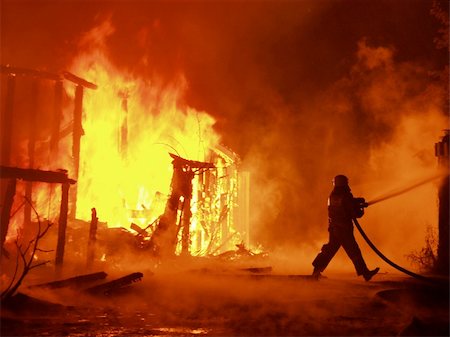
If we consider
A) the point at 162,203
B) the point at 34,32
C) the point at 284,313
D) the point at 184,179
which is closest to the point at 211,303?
the point at 284,313

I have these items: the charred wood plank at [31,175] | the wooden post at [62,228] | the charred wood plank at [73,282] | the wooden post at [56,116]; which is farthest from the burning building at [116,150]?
the charred wood plank at [73,282]

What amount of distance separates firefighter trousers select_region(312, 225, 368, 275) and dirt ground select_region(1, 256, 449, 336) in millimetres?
319

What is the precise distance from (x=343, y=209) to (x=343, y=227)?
1.06 ft

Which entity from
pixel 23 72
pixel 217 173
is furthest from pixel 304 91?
pixel 23 72

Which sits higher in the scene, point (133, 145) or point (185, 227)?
point (133, 145)

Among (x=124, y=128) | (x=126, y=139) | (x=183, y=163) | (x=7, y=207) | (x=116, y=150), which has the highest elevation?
(x=124, y=128)

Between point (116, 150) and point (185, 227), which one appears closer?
point (185, 227)

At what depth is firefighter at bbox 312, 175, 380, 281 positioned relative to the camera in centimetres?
911

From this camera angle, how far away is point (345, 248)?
9.12 meters

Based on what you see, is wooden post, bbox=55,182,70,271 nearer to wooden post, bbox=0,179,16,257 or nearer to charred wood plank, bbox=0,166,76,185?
charred wood plank, bbox=0,166,76,185

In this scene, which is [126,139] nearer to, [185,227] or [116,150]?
[116,150]

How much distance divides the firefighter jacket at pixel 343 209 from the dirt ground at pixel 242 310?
3.55ft

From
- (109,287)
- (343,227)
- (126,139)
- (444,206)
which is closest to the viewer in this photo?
(109,287)

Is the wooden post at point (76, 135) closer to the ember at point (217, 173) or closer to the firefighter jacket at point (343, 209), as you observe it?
the ember at point (217, 173)
